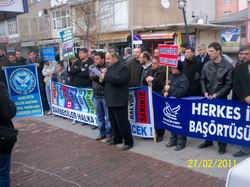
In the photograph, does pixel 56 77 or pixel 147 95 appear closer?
pixel 147 95

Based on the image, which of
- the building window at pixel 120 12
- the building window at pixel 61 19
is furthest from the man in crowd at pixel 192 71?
the building window at pixel 61 19

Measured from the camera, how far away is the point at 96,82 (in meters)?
5.95

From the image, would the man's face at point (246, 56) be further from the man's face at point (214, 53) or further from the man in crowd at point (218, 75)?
the man's face at point (214, 53)

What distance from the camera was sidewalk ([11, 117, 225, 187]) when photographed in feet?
14.0

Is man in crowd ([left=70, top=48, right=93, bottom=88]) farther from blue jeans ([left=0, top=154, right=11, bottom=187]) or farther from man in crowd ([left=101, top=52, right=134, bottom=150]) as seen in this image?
blue jeans ([left=0, top=154, right=11, bottom=187])

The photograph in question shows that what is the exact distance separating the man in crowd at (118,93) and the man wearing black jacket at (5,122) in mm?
2404

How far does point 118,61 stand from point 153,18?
72.5 feet

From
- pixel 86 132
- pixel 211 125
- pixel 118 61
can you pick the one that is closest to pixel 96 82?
pixel 118 61

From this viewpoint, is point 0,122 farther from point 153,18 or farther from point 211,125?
point 153,18

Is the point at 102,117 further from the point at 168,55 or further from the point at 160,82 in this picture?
the point at 168,55

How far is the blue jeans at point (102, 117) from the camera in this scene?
19.9 ft

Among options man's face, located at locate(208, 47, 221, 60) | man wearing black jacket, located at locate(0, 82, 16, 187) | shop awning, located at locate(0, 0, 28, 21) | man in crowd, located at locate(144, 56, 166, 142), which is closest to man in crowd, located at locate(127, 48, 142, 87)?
man in crowd, located at locate(144, 56, 166, 142)

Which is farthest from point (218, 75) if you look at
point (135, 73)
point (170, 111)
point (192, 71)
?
point (135, 73)

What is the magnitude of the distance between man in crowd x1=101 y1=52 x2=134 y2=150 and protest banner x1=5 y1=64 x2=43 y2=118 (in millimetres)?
3696
